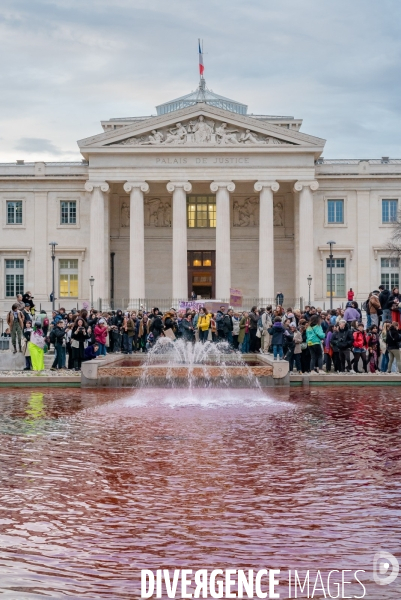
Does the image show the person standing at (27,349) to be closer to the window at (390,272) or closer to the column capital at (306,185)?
the column capital at (306,185)

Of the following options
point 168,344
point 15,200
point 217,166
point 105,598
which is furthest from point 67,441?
point 15,200

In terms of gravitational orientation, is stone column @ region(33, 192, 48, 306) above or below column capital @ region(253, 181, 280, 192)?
below

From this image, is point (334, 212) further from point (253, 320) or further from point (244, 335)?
point (253, 320)

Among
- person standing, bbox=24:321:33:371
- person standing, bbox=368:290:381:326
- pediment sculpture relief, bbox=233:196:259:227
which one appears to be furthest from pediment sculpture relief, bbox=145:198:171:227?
person standing, bbox=24:321:33:371

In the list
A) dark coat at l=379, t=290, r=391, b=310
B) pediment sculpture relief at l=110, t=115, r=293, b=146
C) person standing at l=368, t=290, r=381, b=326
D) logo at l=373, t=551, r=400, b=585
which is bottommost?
logo at l=373, t=551, r=400, b=585

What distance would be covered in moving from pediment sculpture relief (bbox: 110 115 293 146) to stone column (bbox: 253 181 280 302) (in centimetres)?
309

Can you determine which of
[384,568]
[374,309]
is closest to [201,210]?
[374,309]

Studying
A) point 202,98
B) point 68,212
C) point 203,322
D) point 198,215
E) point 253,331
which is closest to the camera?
point 253,331

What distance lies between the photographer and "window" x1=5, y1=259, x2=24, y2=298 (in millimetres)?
63062

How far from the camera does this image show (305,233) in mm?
59344

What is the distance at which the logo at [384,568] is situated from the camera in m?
7.28

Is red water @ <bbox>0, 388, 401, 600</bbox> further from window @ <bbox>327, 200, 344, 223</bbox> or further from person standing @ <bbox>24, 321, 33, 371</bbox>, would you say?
window @ <bbox>327, 200, 344, 223</bbox>

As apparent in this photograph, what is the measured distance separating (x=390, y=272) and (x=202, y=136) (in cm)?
1700

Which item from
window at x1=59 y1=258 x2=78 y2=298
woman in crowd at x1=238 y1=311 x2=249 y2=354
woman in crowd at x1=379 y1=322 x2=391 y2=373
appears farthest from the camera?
window at x1=59 y1=258 x2=78 y2=298
